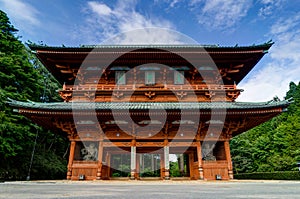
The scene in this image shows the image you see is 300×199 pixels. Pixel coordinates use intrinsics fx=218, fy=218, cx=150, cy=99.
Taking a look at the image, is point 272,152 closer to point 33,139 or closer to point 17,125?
point 33,139

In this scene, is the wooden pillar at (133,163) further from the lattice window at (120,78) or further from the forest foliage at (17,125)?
the forest foliage at (17,125)

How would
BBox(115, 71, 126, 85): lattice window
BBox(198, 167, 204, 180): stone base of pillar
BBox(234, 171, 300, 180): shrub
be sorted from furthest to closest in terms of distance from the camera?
BBox(234, 171, 300, 180): shrub < BBox(115, 71, 126, 85): lattice window < BBox(198, 167, 204, 180): stone base of pillar

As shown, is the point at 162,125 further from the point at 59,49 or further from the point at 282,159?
the point at 282,159

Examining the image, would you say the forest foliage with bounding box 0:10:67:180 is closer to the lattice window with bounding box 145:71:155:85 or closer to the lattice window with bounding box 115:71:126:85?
the lattice window with bounding box 115:71:126:85

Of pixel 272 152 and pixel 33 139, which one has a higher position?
pixel 33 139

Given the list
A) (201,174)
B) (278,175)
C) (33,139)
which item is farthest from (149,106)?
(278,175)

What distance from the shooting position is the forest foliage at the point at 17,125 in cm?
1579

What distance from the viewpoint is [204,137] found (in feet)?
43.6

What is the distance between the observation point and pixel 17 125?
54.8 feet

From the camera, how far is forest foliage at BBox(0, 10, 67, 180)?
15.8 m

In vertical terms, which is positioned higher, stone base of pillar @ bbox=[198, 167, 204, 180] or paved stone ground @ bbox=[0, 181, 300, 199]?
stone base of pillar @ bbox=[198, 167, 204, 180]

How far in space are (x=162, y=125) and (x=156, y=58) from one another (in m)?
4.68

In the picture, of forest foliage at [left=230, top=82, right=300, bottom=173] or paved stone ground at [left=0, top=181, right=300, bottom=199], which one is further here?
forest foliage at [left=230, top=82, right=300, bottom=173]

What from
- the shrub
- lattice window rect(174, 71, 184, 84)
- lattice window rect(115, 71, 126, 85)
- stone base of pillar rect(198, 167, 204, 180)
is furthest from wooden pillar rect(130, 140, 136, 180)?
the shrub
